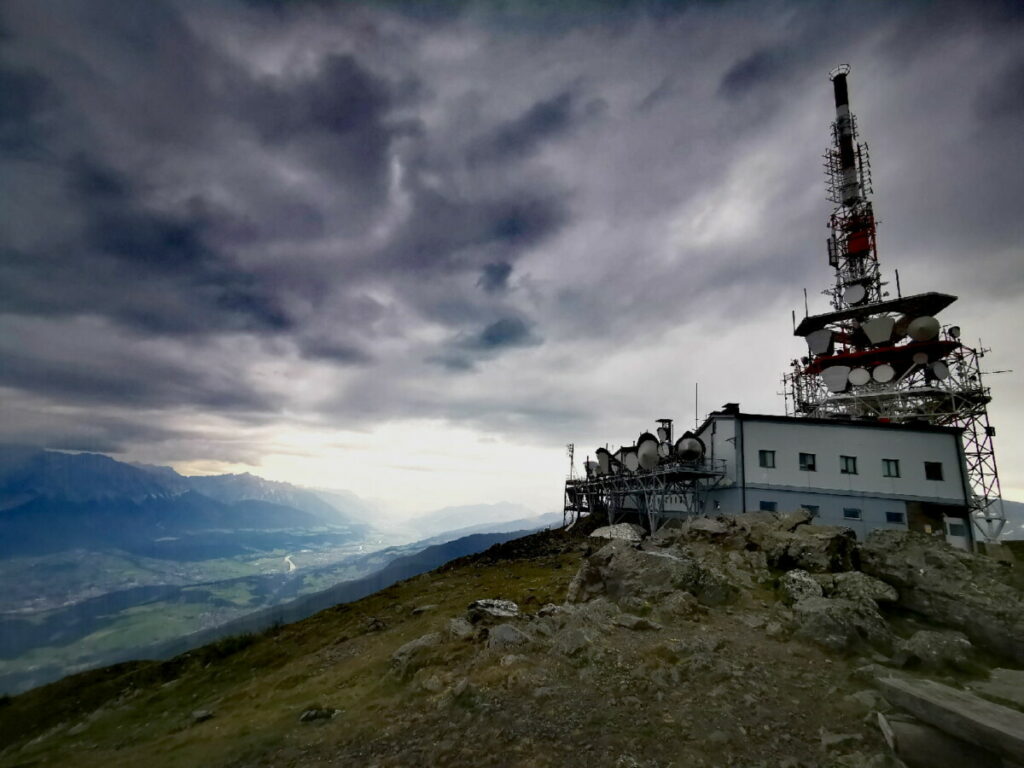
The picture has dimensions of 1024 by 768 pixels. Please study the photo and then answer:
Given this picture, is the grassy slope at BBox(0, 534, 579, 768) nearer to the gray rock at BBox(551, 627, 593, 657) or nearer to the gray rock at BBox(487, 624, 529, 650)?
the gray rock at BBox(487, 624, 529, 650)

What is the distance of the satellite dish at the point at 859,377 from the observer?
177ft

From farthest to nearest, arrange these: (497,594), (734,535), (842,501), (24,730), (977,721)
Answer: (842,501) < (497,594) < (734,535) < (24,730) < (977,721)

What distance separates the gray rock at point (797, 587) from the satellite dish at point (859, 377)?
157ft

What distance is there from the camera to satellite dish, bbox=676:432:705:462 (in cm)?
4109

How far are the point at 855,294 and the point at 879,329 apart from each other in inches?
391

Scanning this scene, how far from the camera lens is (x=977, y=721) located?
291 inches

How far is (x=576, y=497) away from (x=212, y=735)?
56461mm

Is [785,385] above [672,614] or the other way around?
above

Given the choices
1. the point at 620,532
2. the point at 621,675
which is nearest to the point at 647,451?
the point at 620,532

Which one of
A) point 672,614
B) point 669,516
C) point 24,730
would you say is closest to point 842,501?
point 669,516

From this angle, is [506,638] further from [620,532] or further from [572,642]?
[620,532]

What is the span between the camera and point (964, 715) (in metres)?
7.58

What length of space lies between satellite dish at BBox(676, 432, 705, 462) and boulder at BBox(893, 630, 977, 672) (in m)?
29.3

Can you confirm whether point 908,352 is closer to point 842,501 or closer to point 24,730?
point 842,501
